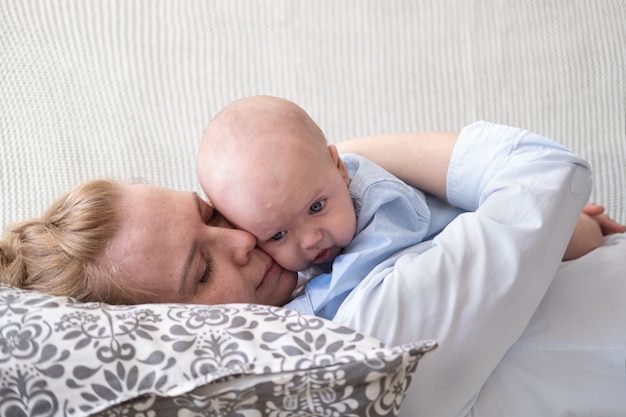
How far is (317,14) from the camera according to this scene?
1.75m

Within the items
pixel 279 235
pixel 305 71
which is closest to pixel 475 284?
pixel 279 235

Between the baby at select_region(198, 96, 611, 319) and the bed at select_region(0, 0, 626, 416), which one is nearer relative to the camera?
the baby at select_region(198, 96, 611, 319)

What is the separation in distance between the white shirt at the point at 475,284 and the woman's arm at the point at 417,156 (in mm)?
177

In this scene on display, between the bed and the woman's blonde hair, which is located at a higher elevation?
the bed

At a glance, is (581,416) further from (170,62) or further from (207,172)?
(170,62)

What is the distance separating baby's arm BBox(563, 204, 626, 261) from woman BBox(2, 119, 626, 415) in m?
0.22

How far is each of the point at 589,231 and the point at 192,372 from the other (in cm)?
83

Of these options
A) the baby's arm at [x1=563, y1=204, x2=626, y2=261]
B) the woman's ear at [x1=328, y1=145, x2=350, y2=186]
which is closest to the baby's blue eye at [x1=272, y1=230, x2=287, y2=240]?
the woman's ear at [x1=328, y1=145, x2=350, y2=186]

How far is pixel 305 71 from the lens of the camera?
1.71m

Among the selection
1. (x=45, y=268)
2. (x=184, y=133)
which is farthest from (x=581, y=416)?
(x=184, y=133)

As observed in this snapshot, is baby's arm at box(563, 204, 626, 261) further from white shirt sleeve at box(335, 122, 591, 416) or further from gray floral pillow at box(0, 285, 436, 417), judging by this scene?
gray floral pillow at box(0, 285, 436, 417)

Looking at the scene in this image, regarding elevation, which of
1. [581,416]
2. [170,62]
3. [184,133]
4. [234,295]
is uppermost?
[170,62]

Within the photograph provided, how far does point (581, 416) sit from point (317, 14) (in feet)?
3.81

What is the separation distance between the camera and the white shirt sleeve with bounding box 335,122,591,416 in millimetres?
876
